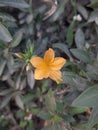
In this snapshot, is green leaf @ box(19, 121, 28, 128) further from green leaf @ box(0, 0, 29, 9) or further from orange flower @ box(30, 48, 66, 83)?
green leaf @ box(0, 0, 29, 9)

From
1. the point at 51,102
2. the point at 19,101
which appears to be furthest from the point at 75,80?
the point at 19,101

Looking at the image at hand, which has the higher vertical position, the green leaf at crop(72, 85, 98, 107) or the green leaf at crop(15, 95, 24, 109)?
the green leaf at crop(72, 85, 98, 107)

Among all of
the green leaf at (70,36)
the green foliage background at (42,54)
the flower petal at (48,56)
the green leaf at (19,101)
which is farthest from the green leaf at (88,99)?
the green leaf at (19,101)

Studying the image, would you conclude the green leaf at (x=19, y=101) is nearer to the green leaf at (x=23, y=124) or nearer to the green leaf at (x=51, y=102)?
the green leaf at (x=23, y=124)

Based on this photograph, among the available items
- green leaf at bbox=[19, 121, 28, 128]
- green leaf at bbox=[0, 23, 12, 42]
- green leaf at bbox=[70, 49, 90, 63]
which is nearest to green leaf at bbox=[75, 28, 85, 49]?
green leaf at bbox=[70, 49, 90, 63]

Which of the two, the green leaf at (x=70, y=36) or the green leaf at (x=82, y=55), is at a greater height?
the green leaf at (x=82, y=55)

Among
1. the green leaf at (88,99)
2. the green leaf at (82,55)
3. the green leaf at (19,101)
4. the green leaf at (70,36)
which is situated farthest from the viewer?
the green leaf at (19,101)

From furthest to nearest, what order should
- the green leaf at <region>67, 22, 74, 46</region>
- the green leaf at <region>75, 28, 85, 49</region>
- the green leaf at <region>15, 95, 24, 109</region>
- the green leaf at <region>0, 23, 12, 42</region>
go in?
the green leaf at <region>15, 95, 24, 109</region> → the green leaf at <region>67, 22, 74, 46</region> → the green leaf at <region>75, 28, 85, 49</region> → the green leaf at <region>0, 23, 12, 42</region>

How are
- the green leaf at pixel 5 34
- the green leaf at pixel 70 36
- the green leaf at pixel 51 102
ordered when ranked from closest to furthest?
1. the green leaf at pixel 5 34
2. the green leaf at pixel 51 102
3. the green leaf at pixel 70 36

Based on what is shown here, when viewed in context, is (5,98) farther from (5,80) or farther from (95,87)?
(95,87)

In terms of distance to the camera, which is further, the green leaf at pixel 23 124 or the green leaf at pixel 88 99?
the green leaf at pixel 23 124
